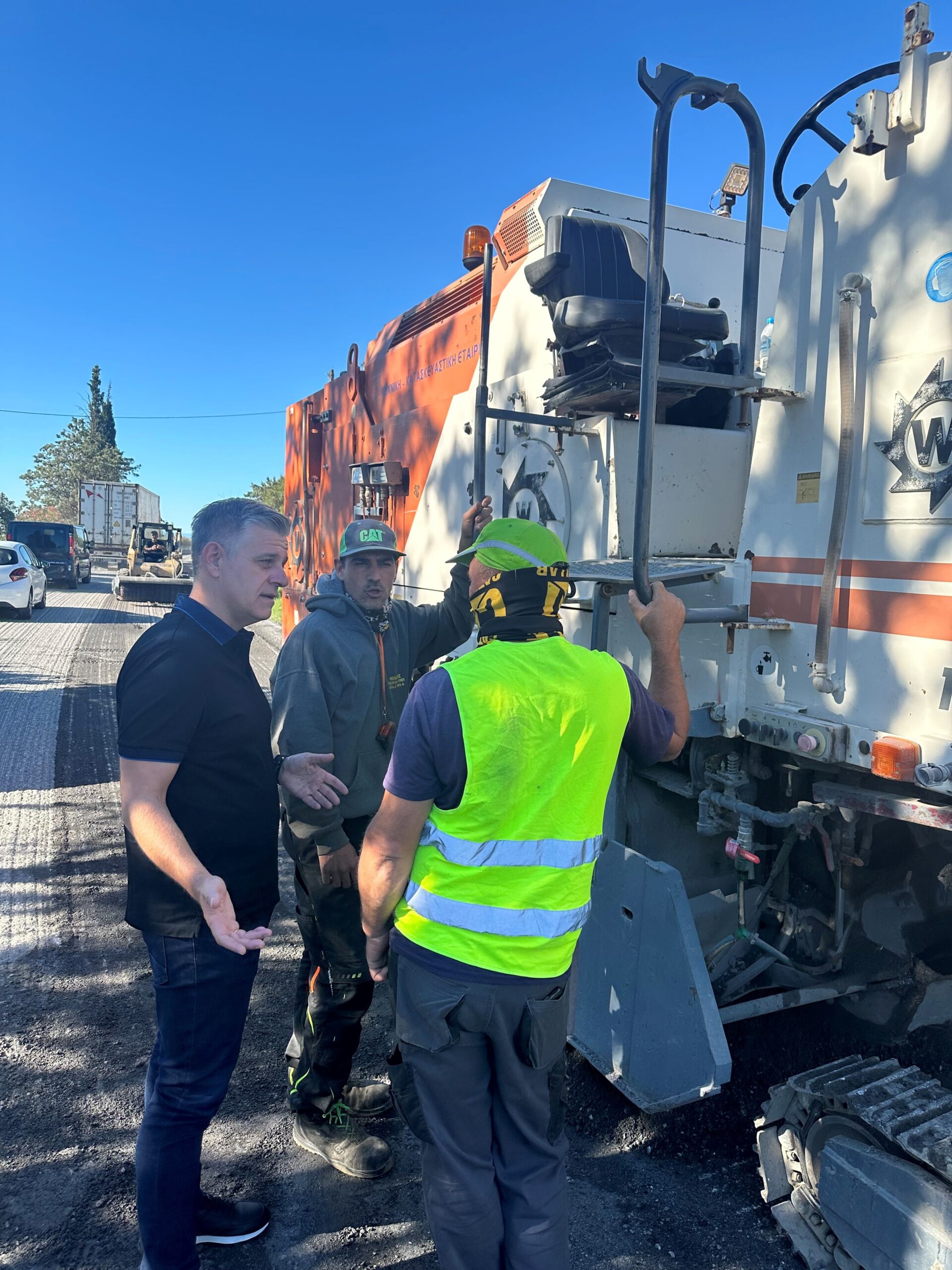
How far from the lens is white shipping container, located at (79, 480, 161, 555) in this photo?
33750mm

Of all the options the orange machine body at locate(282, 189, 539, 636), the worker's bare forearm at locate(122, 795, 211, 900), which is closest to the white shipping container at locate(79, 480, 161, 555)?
the orange machine body at locate(282, 189, 539, 636)

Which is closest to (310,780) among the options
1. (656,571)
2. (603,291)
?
(656,571)

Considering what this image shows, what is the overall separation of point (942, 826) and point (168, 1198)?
1.98 m

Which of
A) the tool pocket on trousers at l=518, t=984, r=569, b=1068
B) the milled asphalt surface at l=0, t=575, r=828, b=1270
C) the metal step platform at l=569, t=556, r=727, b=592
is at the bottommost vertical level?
the milled asphalt surface at l=0, t=575, r=828, b=1270

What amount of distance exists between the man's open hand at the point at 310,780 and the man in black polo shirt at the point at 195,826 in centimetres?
14

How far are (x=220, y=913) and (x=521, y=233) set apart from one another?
3298 mm

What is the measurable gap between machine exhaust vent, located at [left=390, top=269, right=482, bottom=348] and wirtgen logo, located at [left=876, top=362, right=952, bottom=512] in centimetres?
278

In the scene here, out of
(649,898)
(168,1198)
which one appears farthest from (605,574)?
(168,1198)

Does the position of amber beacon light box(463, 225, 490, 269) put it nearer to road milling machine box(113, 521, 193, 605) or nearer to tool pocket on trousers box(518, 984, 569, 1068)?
tool pocket on trousers box(518, 984, 569, 1068)

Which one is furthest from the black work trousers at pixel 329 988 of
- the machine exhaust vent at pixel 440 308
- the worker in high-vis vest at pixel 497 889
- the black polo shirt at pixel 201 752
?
the machine exhaust vent at pixel 440 308

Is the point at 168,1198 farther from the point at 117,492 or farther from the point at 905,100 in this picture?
the point at 117,492

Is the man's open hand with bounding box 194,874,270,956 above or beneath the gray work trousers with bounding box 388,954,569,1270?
above

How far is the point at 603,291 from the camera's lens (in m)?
3.46

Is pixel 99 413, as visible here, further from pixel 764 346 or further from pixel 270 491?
pixel 764 346
